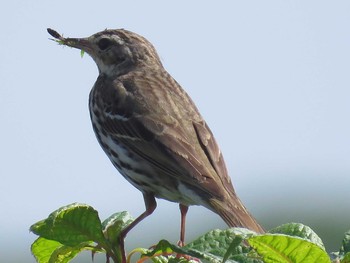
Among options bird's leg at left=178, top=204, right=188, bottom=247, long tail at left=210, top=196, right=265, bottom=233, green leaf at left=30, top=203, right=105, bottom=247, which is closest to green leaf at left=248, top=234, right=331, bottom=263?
green leaf at left=30, top=203, right=105, bottom=247

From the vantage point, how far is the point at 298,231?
→ 175 inches

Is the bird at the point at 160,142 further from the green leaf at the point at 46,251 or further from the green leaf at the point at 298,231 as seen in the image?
the green leaf at the point at 298,231

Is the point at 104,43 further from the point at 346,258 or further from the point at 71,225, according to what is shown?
the point at 346,258

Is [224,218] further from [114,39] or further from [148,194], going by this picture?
[114,39]

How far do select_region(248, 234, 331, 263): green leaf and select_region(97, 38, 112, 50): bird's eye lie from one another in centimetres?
711

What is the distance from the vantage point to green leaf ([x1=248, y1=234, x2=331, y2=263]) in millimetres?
4012

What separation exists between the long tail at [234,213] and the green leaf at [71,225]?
110 inches

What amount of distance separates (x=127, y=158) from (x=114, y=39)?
217 cm

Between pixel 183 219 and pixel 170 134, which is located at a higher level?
pixel 170 134

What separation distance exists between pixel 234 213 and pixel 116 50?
3.59 m

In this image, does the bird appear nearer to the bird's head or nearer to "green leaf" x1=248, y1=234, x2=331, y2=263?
the bird's head

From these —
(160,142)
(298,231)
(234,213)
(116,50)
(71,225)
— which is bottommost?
(234,213)

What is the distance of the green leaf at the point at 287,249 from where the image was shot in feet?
13.2

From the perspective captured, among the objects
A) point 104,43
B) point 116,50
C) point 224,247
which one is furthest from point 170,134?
point 224,247
